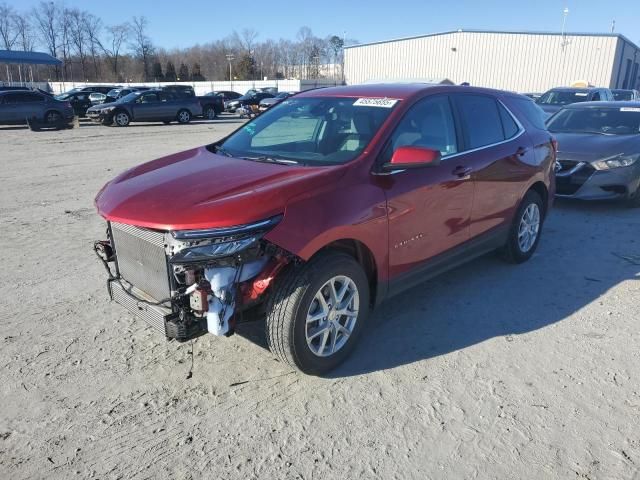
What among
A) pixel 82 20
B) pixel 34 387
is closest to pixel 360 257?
pixel 34 387

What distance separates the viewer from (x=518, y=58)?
48.2m

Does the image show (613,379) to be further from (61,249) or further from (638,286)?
(61,249)

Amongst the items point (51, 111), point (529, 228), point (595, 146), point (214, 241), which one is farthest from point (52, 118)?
point (214, 241)

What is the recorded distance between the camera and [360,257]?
3.57m

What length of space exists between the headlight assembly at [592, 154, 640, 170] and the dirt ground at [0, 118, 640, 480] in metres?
2.77

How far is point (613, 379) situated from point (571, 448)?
2.94 feet

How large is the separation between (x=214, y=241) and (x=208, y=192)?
0.42 m

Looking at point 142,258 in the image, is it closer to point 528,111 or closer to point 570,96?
point 528,111

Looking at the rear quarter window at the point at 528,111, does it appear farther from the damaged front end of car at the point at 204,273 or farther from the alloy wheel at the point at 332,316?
the damaged front end of car at the point at 204,273

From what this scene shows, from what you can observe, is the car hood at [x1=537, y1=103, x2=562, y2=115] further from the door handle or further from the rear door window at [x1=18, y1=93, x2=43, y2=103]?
the rear door window at [x1=18, y1=93, x2=43, y2=103]

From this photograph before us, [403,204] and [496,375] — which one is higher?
[403,204]

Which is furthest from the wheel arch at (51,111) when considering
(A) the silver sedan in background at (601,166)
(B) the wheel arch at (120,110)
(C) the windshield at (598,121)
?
(A) the silver sedan in background at (601,166)

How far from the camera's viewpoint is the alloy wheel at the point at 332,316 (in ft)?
10.9

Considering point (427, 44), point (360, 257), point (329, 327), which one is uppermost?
point (427, 44)
